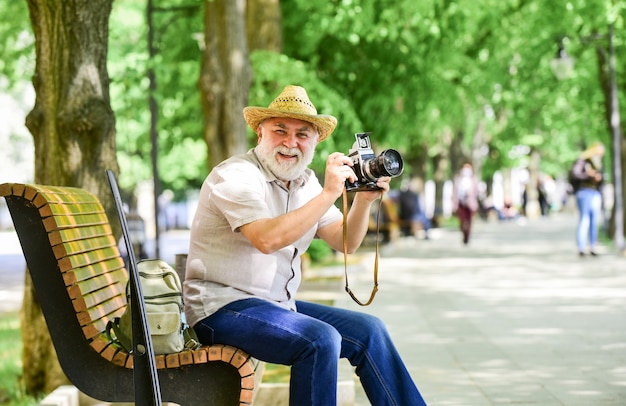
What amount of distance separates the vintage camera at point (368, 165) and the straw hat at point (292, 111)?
24 cm

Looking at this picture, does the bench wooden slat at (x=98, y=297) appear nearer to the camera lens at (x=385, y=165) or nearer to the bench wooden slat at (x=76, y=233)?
the bench wooden slat at (x=76, y=233)

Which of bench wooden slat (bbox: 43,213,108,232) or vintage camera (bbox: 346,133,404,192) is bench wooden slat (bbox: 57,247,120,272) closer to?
bench wooden slat (bbox: 43,213,108,232)

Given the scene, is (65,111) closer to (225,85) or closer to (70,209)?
(70,209)

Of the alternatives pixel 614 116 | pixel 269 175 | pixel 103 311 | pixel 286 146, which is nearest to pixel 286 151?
pixel 286 146

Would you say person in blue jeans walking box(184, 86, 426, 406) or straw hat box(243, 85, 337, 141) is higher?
straw hat box(243, 85, 337, 141)

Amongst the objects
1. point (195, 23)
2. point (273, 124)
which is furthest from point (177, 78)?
point (273, 124)

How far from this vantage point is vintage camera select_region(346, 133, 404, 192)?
4.49 metres

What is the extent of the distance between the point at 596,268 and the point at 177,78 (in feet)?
28.7

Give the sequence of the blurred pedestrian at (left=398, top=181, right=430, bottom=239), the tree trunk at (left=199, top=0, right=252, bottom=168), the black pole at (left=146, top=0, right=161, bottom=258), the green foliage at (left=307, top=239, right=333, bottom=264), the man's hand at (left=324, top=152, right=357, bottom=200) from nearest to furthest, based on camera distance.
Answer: the man's hand at (left=324, top=152, right=357, bottom=200) < the tree trunk at (left=199, top=0, right=252, bottom=168) < the black pole at (left=146, top=0, right=161, bottom=258) < the green foliage at (left=307, top=239, right=333, bottom=264) < the blurred pedestrian at (left=398, top=181, right=430, bottom=239)

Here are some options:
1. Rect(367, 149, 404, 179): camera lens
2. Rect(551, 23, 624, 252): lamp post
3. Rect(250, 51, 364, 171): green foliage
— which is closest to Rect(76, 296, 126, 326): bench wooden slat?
Rect(367, 149, 404, 179): camera lens

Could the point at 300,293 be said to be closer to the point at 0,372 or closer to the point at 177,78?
the point at 0,372

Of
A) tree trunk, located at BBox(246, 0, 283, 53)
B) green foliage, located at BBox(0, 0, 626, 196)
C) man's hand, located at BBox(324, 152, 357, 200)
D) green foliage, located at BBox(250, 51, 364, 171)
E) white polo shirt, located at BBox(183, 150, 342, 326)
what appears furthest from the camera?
green foliage, located at BBox(0, 0, 626, 196)

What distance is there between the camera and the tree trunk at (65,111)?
6.96 meters

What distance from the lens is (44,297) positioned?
448cm
